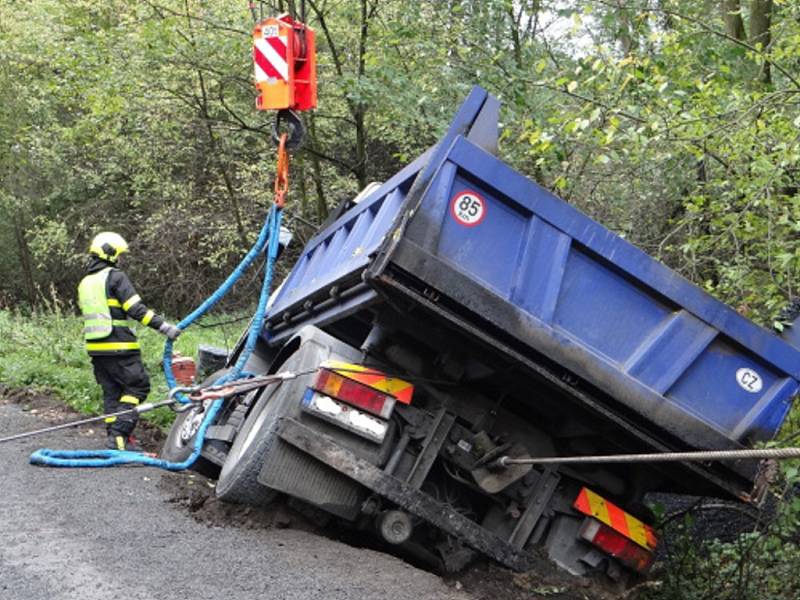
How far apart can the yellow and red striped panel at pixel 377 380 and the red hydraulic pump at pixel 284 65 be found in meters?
→ 1.96

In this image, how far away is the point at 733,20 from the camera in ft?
A: 28.3

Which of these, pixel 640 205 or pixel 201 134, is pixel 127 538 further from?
pixel 201 134

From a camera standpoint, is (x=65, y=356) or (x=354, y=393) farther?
(x=65, y=356)

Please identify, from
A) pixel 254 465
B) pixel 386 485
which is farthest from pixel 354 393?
pixel 254 465

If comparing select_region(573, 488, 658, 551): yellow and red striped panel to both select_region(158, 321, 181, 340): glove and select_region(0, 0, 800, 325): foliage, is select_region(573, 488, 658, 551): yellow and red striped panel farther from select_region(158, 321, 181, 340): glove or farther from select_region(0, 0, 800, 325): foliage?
select_region(158, 321, 181, 340): glove

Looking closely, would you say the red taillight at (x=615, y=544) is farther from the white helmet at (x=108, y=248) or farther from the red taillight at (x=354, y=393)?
the white helmet at (x=108, y=248)

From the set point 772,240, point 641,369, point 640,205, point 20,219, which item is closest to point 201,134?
point 640,205

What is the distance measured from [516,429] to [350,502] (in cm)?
92

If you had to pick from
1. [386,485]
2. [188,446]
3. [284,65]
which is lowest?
[188,446]

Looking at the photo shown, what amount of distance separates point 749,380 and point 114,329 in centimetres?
432

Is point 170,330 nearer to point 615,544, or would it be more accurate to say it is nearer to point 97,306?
point 97,306

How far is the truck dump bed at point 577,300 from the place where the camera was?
12.7 feet

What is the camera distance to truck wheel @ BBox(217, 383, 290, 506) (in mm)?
4285

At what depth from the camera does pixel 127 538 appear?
13.1ft
